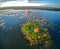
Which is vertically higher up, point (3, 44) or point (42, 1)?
point (42, 1)

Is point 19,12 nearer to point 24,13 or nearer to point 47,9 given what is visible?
point 24,13

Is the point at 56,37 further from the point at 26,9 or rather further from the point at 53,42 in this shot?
the point at 26,9

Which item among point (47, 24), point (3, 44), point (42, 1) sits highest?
point (42, 1)

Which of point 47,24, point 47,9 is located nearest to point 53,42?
point 47,24

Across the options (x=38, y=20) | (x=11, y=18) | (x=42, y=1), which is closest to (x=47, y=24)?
(x=38, y=20)

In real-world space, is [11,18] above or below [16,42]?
above

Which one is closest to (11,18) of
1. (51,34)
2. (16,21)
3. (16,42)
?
(16,21)
